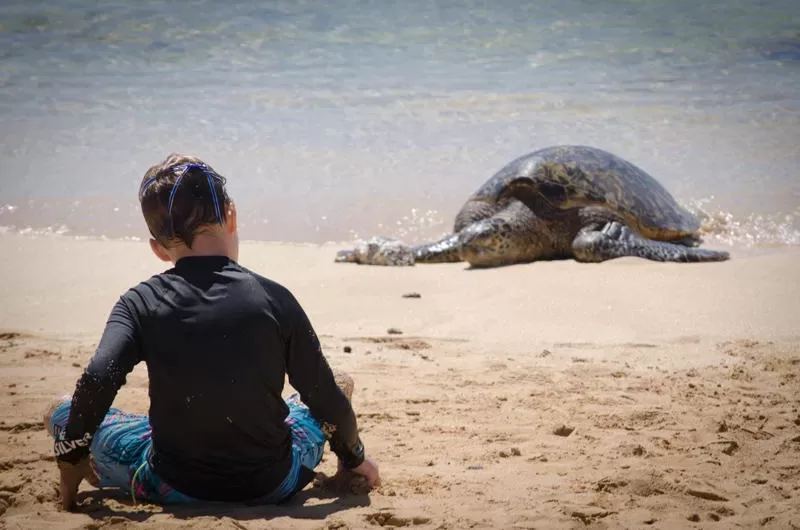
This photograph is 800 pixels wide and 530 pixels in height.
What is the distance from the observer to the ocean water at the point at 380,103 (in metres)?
10.3

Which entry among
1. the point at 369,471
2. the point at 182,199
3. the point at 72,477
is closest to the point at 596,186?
the point at 369,471

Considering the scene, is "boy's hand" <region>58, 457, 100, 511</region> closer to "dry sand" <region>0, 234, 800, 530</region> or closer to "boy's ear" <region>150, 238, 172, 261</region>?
"dry sand" <region>0, 234, 800, 530</region>

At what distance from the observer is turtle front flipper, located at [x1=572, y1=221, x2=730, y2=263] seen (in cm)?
777

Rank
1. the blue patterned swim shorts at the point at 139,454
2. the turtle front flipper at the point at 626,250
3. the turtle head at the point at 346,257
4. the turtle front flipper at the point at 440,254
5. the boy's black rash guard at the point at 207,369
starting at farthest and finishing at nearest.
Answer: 1. the turtle front flipper at the point at 440,254
2. the turtle head at the point at 346,257
3. the turtle front flipper at the point at 626,250
4. the blue patterned swim shorts at the point at 139,454
5. the boy's black rash guard at the point at 207,369

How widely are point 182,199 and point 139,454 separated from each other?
85 centimetres

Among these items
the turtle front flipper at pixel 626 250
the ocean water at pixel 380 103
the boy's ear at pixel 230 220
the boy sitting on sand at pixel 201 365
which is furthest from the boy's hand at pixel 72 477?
the ocean water at pixel 380 103

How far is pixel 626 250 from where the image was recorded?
784cm

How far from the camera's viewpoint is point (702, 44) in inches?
845

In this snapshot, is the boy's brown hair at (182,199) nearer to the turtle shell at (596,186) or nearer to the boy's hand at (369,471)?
the boy's hand at (369,471)

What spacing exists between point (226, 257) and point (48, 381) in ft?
7.42

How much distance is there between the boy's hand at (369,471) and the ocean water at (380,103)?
254 inches

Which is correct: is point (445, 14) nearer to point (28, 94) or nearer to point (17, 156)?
point (28, 94)

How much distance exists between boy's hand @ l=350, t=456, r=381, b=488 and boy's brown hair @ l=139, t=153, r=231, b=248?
91cm

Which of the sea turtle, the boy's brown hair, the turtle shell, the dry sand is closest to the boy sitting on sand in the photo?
the boy's brown hair
